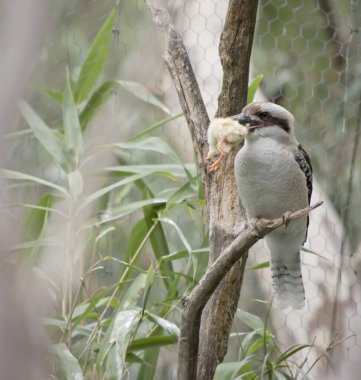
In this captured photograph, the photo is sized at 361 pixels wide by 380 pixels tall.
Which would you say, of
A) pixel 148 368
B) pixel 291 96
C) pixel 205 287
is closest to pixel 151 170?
pixel 148 368

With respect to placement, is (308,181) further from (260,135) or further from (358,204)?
(358,204)

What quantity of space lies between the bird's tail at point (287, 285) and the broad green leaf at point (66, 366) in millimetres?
581

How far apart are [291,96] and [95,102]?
1103mm

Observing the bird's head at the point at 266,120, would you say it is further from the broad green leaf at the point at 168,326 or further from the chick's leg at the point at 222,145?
the broad green leaf at the point at 168,326

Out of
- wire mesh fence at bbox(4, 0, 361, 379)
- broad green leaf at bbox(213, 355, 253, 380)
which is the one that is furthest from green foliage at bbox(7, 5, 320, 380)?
wire mesh fence at bbox(4, 0, 361, 379)

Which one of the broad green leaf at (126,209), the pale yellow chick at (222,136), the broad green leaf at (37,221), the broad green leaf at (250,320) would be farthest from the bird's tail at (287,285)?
the broad green leaf at (37,221)

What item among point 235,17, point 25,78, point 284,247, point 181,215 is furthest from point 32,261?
point 25,78

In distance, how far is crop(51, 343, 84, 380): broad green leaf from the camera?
1.71 meters

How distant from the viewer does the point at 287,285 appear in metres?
2.08

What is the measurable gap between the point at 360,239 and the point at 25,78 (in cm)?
260

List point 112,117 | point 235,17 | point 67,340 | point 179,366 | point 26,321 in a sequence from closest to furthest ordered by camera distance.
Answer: point 26,321 < point 179,366 < point 235,17 < point 67,340 < point 112,117

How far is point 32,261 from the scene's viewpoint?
2.06m

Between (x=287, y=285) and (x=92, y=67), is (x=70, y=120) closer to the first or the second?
(x=92, y=67)

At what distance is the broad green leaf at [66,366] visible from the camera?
5.62 ft
